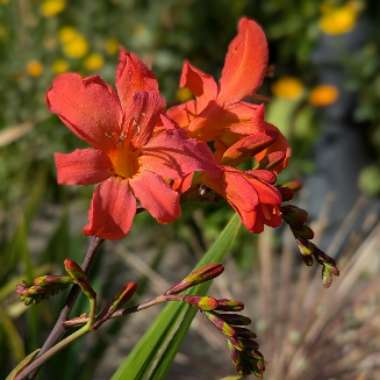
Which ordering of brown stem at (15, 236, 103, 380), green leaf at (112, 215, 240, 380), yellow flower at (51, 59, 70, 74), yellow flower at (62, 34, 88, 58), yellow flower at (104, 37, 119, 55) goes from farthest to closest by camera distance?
1. yellow flower at (104, 37, 119, 55)
2. yellow flower at (62, 34, 88, 58)
3. yellow flower at (51, 59, 70, 74)
4. green leaf at (112, 215, 240, 380)
5. brown stem at (15, 236, 103, 380)

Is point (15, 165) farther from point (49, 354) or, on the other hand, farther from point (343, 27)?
point (49, 354)

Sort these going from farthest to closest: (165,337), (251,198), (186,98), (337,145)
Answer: (337,145) < (186,98) < (165,337) < (251,198)

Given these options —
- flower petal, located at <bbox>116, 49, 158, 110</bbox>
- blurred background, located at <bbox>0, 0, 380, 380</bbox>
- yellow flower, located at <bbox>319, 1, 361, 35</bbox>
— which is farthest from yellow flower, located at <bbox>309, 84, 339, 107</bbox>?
flower petal, located at <bbox>116, 49, 158, 110</bbox>

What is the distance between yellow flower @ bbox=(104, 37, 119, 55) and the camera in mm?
4117

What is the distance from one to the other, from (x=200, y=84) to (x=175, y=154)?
0.19m

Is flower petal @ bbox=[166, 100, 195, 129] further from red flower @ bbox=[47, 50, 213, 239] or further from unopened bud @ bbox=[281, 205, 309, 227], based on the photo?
unopened bud @ bbox=[281, 205, 309, 227]

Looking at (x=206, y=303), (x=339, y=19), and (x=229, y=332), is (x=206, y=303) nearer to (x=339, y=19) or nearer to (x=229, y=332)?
(x=229, y=332)

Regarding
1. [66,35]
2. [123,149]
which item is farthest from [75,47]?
[123,149]

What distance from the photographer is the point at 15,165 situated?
3963 millimetres

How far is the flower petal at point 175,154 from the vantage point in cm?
93

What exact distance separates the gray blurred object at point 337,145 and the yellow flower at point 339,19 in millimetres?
53

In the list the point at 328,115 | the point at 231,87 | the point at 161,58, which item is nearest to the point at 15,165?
the point at 161,58

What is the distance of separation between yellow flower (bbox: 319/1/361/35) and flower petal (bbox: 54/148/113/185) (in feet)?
11.0

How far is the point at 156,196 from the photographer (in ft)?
3.07
